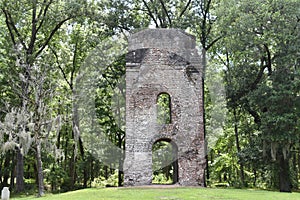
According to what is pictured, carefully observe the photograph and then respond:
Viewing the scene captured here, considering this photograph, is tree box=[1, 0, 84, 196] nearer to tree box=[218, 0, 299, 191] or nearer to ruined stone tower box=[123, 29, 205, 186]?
ruined stone tower box=[123, 29, 205, 186]

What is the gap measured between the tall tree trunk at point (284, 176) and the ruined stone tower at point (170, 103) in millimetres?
3472

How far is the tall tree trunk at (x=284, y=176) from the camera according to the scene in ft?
50.2

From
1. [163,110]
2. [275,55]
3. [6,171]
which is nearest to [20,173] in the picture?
[6,171]

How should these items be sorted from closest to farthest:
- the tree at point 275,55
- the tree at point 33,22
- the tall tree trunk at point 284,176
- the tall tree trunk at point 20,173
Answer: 1. the tree at point 275,55
2. the tall tree trunk at point 284,176
3. the tree at point 33,22
4. the tall tree trunk at point 20,173

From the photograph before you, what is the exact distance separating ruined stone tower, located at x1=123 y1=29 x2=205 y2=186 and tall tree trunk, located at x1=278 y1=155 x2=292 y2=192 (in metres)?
3.47

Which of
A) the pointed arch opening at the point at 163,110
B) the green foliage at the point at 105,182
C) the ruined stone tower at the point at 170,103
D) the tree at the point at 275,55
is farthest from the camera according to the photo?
the pointed arch opening at the point at 163,110

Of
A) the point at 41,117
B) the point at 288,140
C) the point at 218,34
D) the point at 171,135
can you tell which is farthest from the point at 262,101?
the point at 41,117

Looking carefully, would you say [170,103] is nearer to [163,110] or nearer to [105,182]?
[163,110]

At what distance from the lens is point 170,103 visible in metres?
15.6

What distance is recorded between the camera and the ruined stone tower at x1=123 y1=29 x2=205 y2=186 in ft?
48.5

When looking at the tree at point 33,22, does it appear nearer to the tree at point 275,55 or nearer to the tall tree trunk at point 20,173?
the tall tree trunk at point 20,173

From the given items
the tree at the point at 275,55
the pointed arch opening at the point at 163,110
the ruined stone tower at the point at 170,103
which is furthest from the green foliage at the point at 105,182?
the tree at the point at 275,55

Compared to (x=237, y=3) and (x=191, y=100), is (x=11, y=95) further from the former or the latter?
(x=237, y=3)

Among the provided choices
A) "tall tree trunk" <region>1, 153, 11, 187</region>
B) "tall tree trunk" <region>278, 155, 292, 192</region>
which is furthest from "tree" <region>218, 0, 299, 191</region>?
"tall tree trunk" <region>1, 153, 11, 187</region>
